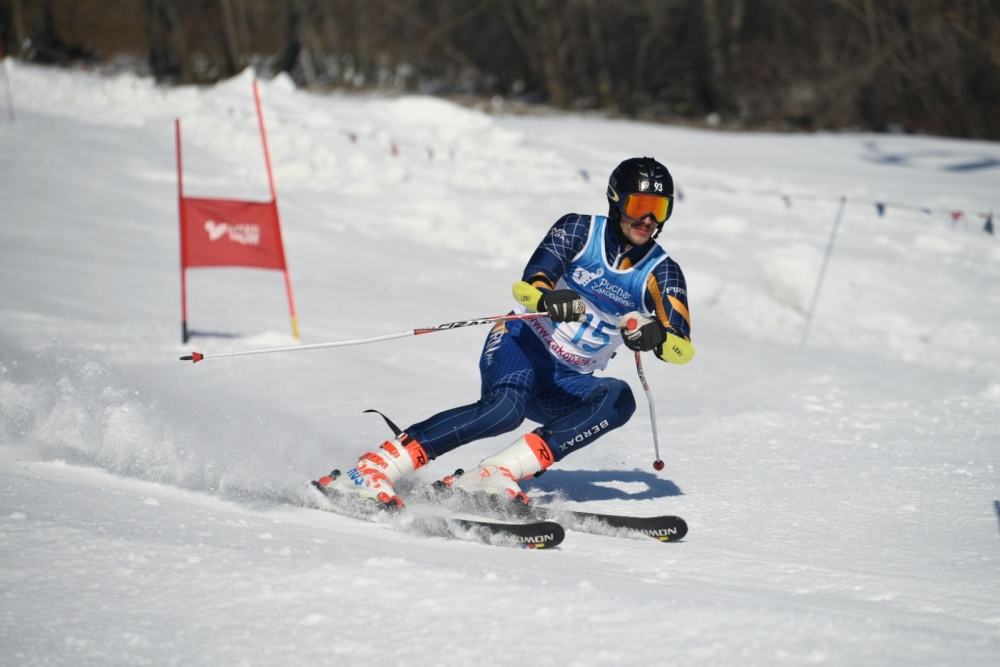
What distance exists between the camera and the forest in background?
21750mm

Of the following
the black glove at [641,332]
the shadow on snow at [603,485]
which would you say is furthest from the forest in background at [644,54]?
the black glove at [641,332]

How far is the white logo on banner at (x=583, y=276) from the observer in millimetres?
4230

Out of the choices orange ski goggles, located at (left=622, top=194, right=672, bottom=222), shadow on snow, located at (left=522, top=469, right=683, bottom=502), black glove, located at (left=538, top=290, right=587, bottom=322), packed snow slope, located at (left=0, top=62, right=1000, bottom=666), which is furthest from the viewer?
shadow on snow, located at (left=522, top=469, right=683, bottom=502)

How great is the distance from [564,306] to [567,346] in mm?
486

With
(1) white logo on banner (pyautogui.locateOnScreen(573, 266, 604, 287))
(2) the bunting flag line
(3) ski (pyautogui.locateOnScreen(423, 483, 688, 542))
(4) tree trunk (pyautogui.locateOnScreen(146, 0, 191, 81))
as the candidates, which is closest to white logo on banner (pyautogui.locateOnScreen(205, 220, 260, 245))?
(1) white logo on banner (pyautogui.locateOnScreen(573, 266, 604, 287))

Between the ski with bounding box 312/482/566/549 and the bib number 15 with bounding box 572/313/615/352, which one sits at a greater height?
the bib number 15 with bounding box 572/313/615/352

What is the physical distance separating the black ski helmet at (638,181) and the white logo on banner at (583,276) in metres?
0.27

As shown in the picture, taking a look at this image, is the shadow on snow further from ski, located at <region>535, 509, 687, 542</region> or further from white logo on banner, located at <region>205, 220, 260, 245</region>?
white logo on banner, located at <region>205, 220, 260, 245</region>

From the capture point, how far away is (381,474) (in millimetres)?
3793

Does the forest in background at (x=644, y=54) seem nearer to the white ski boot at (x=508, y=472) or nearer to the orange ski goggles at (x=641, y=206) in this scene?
the orange ski goggles at (x=641, y=206)

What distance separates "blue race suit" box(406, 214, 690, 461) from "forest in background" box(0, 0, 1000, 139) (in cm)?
1999

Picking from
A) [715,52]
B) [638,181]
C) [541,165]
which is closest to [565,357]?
[638,181]

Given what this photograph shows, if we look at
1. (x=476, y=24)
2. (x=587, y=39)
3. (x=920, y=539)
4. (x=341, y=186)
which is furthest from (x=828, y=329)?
(x=476, y=24)

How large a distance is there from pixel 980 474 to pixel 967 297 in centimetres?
647
